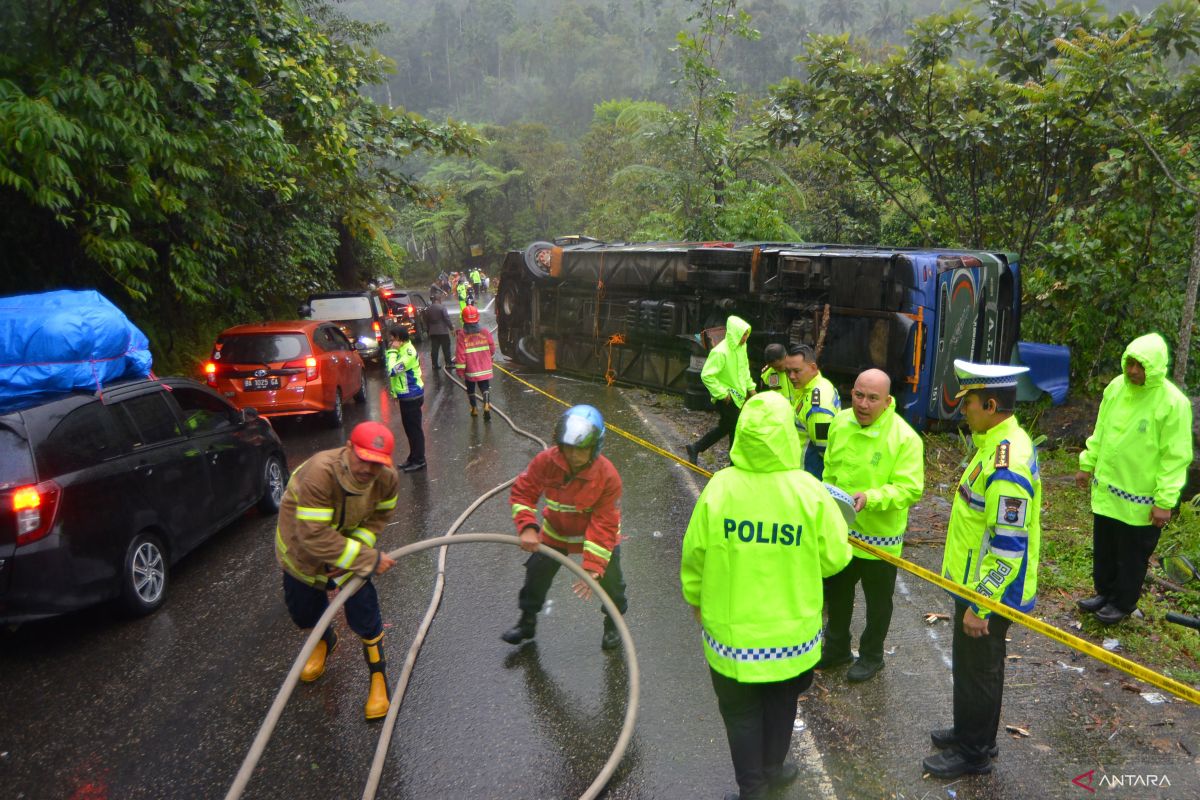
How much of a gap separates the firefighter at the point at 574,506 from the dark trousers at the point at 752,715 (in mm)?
1203

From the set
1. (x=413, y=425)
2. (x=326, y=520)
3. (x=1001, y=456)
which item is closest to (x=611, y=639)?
(x=326, y=520)

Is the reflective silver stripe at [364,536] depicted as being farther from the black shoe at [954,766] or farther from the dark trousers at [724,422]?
the dark trousers at [724,422]

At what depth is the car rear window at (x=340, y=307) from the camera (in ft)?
52.4

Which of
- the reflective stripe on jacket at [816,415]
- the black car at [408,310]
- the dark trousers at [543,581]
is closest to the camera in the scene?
the dark trousers at [543,581]

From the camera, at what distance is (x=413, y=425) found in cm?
829

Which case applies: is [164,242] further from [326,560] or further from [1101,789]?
[1101,789]

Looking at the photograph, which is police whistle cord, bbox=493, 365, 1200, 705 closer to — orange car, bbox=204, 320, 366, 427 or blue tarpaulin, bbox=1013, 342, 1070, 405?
blue tarpaulin, bbox=1013, 342, 1070, 405

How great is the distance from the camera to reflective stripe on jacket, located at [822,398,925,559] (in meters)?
3.77

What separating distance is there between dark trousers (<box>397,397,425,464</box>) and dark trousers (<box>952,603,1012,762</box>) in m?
6.19

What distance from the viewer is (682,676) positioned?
4.26 metres

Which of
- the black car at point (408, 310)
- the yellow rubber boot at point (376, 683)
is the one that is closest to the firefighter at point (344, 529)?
the yellow rubber boot at point (376, 683)

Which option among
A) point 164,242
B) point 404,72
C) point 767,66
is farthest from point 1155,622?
point 404,72

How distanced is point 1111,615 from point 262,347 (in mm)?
9745

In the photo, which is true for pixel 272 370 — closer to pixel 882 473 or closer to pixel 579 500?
pixel 579 500
